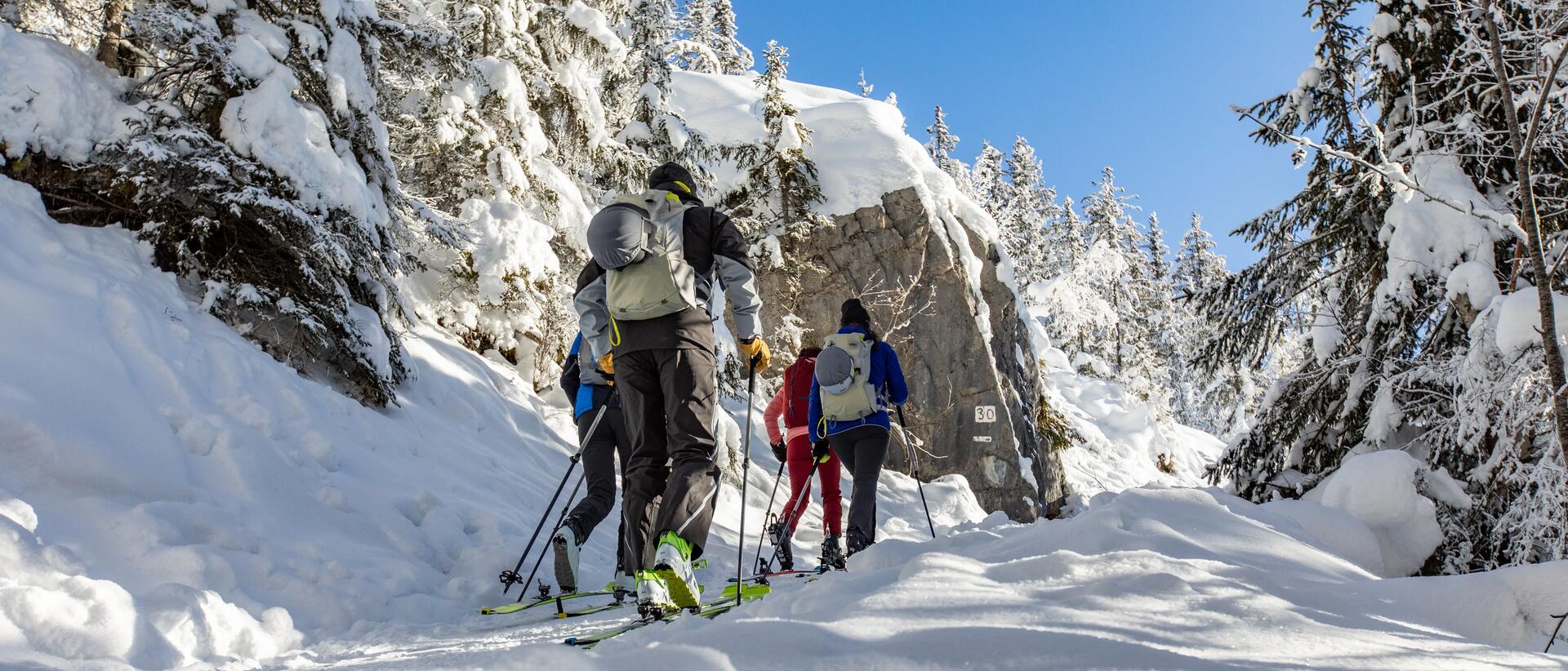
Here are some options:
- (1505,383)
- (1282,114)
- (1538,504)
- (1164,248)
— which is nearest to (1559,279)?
(1505,383)

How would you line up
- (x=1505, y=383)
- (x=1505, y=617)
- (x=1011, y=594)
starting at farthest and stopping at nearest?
1. (x=1505, y=383)
2. (x=1505, y=617)
3. (x=1011, y=594)

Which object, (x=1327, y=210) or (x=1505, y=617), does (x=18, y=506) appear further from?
Result: (x=1327, y=210)

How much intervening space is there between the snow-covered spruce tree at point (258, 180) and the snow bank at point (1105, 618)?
437 cm

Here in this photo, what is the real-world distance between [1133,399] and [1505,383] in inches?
1051

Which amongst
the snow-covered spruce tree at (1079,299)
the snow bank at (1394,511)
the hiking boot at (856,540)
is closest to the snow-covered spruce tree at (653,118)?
the hiking boot at (856,540)

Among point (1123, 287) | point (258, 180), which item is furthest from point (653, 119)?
point (1123, 287)

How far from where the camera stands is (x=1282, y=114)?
8.77 metres

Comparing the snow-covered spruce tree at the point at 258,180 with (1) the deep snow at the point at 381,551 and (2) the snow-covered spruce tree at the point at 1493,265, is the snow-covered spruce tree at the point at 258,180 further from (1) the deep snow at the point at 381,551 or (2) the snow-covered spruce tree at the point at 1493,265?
(2) the snow-covered spruce tree at the point at 1493,265

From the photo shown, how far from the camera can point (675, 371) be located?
391cm

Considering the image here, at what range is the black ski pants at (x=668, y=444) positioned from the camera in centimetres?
381

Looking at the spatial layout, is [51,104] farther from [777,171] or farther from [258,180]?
[777,171]

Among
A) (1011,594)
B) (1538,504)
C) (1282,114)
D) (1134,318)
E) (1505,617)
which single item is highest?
(1134,318)

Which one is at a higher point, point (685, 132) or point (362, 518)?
point (685, 132)

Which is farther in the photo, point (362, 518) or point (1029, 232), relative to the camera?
point (1029, 232)
